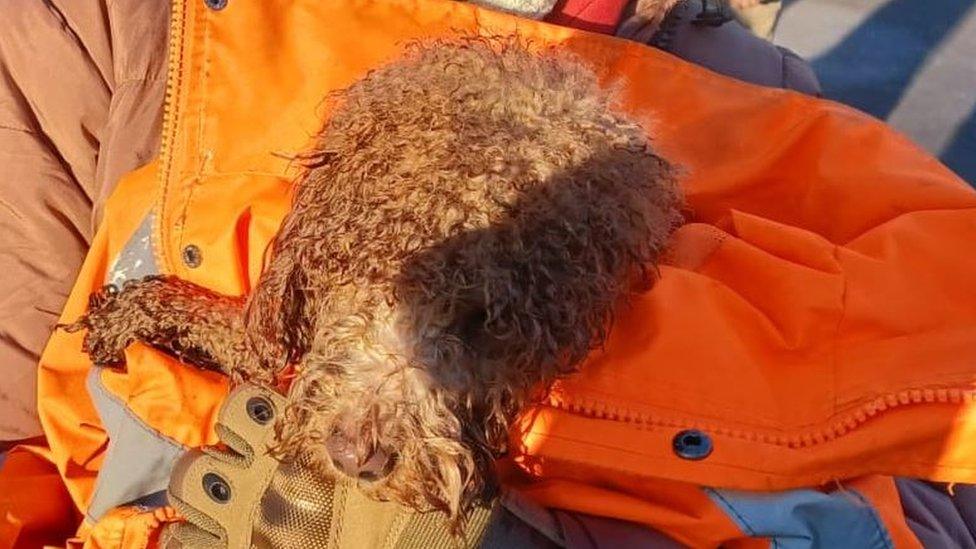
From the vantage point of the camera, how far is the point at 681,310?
1.19 metres

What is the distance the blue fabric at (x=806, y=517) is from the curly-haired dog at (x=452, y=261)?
0.85 ft

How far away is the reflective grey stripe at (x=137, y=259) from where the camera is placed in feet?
4.99


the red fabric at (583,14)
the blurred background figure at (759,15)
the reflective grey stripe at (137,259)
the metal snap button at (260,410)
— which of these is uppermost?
the blurred background figure at (759,15)

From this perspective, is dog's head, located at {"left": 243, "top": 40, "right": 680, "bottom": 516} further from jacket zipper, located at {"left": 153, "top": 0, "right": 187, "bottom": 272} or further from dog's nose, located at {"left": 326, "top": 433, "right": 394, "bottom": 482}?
jacket zipper, located at {"left": 153, "top": 0, "right": 187, "bottom": 272}

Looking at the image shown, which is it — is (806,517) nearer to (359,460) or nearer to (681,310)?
(681,310)

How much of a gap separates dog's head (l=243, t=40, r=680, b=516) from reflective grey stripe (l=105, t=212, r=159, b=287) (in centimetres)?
38

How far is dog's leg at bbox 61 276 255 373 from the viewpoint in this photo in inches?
59.2

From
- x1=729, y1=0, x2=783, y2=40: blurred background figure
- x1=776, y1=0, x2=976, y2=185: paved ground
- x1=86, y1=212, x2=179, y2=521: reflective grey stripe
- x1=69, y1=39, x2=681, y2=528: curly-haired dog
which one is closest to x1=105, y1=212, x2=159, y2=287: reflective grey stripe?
x1=86, y1=212, x2=179, y2=521: reflective grey stripe

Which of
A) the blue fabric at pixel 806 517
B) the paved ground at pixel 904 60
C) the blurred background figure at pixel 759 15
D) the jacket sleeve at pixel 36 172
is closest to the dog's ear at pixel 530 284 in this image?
the blue fabric at pixel 806 517

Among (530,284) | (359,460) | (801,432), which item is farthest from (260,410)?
(801,432)

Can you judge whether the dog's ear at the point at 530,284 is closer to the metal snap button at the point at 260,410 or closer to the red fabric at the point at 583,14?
the metal snap button at the point at 260,410

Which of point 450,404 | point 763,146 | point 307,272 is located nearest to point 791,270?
point 763,146

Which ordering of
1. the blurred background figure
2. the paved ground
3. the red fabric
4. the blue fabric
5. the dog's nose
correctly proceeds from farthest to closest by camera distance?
the paved ground
the blurred background figure
the red fabric
the blue fabric
the dog's nose

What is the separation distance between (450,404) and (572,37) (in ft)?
2.25
